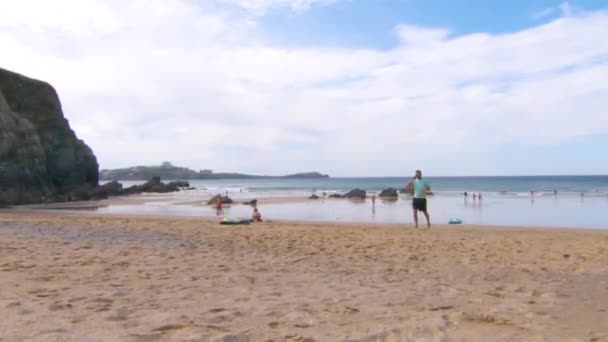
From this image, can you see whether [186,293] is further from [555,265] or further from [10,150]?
[10,150]

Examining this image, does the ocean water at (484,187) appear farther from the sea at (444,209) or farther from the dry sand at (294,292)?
the dry sand at (294,292)


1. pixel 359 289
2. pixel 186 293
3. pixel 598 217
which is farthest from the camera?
pixel 598 217

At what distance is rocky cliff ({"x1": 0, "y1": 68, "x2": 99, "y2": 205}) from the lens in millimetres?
33094

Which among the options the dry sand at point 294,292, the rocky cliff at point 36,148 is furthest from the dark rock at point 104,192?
the dry sand at point 294,292

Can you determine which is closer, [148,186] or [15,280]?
[15,280]

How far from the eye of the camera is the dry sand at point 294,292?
3.84 meters

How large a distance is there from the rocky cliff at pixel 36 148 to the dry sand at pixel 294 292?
27.8 m

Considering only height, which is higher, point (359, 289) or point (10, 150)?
point (10, 150)

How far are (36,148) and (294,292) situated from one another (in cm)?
3763

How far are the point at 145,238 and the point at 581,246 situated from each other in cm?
949

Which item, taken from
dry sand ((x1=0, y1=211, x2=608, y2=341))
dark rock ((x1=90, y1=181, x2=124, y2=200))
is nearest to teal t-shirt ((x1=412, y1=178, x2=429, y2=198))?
dry sand ((x1=0, y1=211, x2=608, y2=341))

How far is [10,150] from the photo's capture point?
109ft

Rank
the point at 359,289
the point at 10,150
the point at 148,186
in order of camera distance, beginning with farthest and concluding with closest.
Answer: the point at 148,186, the point at 10,150, the point at 359,289

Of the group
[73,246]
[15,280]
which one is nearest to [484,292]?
[15,280]
